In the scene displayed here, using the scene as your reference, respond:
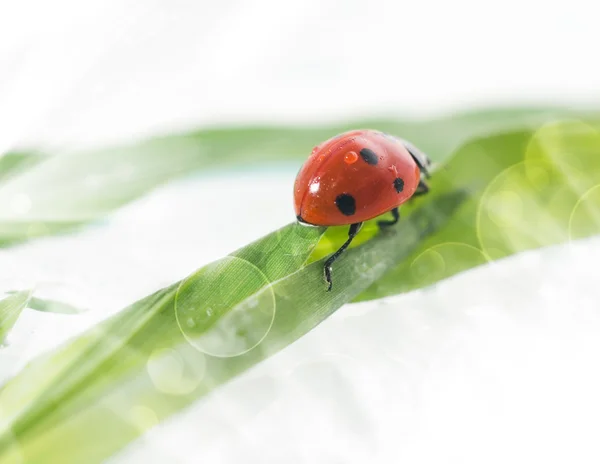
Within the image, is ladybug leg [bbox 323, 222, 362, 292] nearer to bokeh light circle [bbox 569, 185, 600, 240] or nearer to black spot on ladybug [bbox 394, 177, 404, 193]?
black spot on ladybug [bbox 394, 177, 404, 193]

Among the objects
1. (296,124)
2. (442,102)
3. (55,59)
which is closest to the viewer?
(296,124)

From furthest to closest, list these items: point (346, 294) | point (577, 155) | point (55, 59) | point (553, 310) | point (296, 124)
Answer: point (55, 59)
point (296, 124)
point (577, 155)
point (553, 310)
point (346, 294)

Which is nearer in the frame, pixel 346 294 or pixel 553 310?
pixel 346 294

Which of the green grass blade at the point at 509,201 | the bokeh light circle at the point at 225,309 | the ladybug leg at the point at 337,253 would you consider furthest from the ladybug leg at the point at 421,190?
the bokeh light circle at the point at 225,309

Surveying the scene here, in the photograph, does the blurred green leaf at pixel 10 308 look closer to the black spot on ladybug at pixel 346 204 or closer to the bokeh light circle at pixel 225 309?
the bokeh light circle at pixel 225 309

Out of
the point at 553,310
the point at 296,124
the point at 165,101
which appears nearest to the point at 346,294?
the point at 553,310

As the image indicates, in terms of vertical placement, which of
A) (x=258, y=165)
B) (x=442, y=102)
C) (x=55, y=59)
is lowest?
(x=442, y=102)

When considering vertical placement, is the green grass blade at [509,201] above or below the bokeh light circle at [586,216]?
above

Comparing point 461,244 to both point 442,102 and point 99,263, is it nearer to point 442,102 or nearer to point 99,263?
point 99,263
